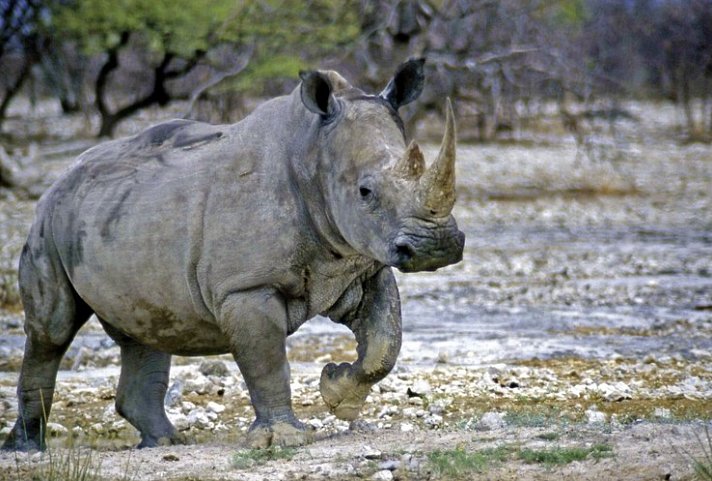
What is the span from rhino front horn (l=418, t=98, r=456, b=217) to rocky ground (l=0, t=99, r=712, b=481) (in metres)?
1.06

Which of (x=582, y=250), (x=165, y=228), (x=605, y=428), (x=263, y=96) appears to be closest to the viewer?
(x=605, y=428)

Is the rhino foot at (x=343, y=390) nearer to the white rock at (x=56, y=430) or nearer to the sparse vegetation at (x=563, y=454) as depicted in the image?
the sparse vegetation at (x=563, y=454)

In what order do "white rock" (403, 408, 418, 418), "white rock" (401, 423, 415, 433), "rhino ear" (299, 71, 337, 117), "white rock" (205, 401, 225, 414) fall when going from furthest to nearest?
"white rock" (205, 401, 225, 414)
"white rock" (403, 408, 418, 418)
"white rock" (401, 423, 415, 433)
"rhino ear" (299, 71, 337, 117)

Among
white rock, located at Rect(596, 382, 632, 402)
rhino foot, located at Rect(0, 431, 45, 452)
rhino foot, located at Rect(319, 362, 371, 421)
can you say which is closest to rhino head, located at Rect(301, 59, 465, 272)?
rhino foot, located at Rect(319, 362, 371, 421)

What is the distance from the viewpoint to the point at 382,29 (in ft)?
68.2

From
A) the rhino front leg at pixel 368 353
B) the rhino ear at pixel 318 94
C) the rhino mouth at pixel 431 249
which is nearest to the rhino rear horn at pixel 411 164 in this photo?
the rhino mouth at pixel 431 249

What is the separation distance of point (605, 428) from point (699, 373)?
276 centimetres

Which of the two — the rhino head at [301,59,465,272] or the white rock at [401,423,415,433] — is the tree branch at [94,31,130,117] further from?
the rhino head at [301,59,465,272]

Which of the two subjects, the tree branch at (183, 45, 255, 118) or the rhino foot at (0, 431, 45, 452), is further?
the tree branch at (183, 45, 255, 118)

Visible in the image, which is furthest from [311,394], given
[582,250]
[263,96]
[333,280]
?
[263,96]

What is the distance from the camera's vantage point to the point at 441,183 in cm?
563

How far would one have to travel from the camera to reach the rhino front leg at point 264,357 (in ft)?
21.0

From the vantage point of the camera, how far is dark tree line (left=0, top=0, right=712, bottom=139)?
2248 centimetres

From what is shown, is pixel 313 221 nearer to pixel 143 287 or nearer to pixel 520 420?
pixel 143 287
